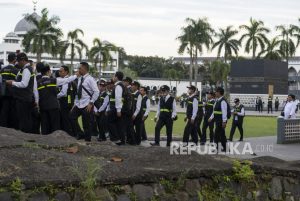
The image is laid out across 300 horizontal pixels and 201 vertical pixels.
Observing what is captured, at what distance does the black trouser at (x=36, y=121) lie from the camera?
37.2 feet

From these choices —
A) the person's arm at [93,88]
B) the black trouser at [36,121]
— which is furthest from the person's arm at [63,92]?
the person's arm at [93,88]

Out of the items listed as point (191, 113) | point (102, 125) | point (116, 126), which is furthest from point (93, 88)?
point (191, 113)

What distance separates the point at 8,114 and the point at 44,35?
49248mm

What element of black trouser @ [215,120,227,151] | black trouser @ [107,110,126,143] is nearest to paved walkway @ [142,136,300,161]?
black trouser @ [215,120,227,151]

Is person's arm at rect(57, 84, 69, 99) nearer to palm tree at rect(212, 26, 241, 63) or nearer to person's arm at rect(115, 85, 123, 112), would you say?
person's arm at rect(115, 85, 123, 112)

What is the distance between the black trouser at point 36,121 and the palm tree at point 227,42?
57.7m

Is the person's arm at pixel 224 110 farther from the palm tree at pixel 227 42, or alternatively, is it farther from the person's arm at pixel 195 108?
the palm tree at pixel 227 42

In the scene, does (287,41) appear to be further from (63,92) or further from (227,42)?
(63,92)

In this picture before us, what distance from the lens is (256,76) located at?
186 feet

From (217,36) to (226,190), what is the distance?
205 feet

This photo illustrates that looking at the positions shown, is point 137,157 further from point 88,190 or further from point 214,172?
point 88,190

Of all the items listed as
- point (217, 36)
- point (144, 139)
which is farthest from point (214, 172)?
point (217, 36)

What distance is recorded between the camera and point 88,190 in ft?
18.3

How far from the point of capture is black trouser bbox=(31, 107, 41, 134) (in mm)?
11328
